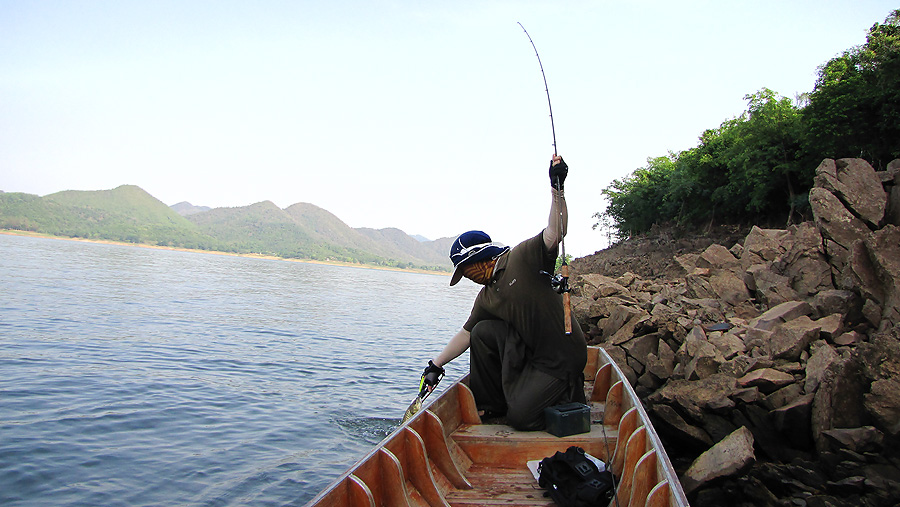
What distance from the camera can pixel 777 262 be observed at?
442 inches

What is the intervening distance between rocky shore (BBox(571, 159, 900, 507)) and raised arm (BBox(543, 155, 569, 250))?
327 centimetres

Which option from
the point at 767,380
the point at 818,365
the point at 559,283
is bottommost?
the point at 767,380

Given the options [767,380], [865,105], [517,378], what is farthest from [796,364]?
[865,105]

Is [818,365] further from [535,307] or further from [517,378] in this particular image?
[535,307]

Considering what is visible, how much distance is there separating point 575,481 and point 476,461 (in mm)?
1171

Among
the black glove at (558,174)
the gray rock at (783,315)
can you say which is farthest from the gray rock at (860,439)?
the black glove at (558,174)

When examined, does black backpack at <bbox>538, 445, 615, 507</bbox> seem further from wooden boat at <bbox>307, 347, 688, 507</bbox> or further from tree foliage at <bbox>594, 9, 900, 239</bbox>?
tree foliage at <bbox>594, 9, 900, 239</bbox>

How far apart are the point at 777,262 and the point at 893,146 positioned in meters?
16.3

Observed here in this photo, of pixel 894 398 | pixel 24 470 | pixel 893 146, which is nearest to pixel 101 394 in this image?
pixel 24 470

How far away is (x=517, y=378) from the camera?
496 cm

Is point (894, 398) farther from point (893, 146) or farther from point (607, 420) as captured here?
point (893, 146)

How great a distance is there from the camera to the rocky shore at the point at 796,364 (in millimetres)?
5645

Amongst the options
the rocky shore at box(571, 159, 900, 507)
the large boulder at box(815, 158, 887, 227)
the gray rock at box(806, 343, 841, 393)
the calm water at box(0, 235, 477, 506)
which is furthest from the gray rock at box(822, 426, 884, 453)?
the calm water at box(0, 235, 477, 506)

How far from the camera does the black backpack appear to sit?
3652mm
